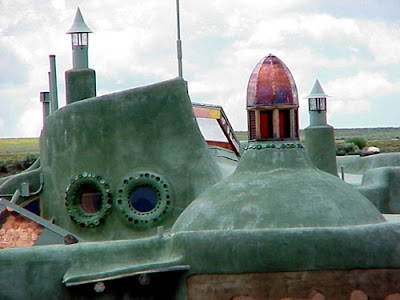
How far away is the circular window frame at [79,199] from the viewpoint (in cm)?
2330

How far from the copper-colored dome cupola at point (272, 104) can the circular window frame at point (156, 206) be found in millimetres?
5525

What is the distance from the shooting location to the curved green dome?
16625 mm

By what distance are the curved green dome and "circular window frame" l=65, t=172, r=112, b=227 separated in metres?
5.58

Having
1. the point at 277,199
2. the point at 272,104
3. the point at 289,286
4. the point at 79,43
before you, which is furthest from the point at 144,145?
the point at 289,286

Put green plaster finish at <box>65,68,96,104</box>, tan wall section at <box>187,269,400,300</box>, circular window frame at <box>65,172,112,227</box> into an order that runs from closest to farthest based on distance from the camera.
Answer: tan wall section at <box>187,269,400,300</box> < circular window frame at <box>65,172,112,227</box> < green plaster finish at <box>65,68,96,104</box>

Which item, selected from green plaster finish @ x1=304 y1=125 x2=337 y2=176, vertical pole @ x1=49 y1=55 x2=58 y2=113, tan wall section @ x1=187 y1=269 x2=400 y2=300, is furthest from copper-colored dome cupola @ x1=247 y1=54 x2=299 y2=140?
vertical pole @ x1=49 y1=55 x2=58 y2=113

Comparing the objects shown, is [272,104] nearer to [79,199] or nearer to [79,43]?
[79,199]

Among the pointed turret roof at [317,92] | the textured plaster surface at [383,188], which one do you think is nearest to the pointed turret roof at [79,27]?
the pointed turret roof at [317,92]

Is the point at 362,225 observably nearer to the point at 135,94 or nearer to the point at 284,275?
the point at 284,275

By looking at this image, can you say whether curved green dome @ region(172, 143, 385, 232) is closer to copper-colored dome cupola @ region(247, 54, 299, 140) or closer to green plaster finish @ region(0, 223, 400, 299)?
copper-colored dome cupola @ region(247, 54, 299, 140)

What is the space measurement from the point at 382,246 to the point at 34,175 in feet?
36.1

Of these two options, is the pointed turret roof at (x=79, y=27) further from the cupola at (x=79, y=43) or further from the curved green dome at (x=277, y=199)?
the curved green dome at (x=277, y=199)

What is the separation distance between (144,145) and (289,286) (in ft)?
26.3

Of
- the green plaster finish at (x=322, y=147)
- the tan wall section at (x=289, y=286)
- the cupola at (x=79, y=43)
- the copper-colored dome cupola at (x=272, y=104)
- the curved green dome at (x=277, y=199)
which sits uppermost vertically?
the cupola at (x=79, y=43)
